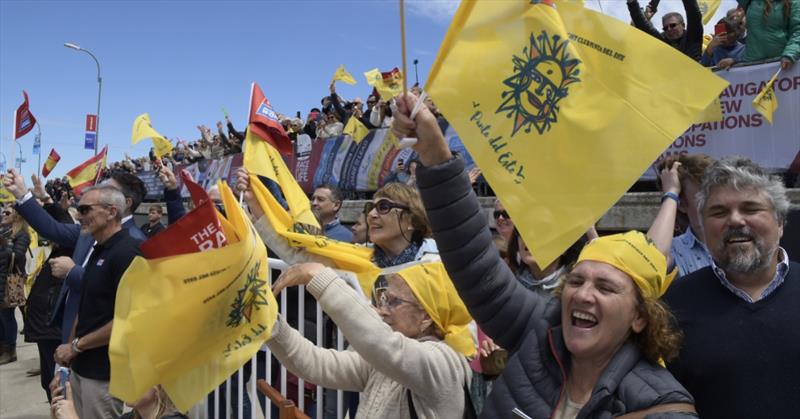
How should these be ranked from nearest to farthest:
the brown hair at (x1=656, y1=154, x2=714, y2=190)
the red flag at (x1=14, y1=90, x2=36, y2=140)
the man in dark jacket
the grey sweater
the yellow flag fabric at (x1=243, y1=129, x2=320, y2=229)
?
the grey sweater, the brown hair at (x1=656, y1=154, x2=714, y2=190), the yellow flag fabric at (x1=243, y1=129, x2=320, y2=229), the man in dark jacket, the red flag at (x1=14, y1=90, x2=36, y2=140)

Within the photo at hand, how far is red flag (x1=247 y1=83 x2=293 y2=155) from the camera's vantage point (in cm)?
399

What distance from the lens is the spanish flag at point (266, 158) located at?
392cm

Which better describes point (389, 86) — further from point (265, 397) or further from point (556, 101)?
point (556, 101)

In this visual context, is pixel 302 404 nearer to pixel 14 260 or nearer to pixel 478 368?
pixel 478 368

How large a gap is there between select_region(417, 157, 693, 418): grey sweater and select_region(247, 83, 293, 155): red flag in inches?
90.5

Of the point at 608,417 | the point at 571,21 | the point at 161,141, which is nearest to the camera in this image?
the point at 608,417

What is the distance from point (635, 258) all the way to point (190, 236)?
1450 millimetres

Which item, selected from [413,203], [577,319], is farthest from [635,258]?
[413,203]

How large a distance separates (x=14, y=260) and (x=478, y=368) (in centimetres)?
749

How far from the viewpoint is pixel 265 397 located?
374cm

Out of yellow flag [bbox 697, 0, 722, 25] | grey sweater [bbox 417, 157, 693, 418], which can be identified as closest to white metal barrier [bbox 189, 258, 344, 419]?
grey sweater [bbox 417, 157, 693, 418]

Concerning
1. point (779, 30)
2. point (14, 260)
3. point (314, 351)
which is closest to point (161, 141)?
point (14, 260)

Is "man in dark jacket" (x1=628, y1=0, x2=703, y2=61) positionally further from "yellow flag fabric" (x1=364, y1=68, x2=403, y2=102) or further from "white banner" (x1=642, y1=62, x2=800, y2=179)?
"yellow flag fabric" (x1=364, y1=68, x2=403, y2=102)

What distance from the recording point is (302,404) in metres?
3.22
